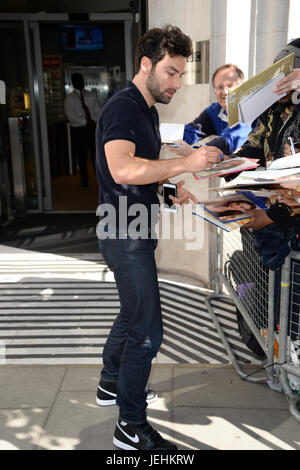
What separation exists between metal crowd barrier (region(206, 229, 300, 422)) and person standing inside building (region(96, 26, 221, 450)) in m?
0.83

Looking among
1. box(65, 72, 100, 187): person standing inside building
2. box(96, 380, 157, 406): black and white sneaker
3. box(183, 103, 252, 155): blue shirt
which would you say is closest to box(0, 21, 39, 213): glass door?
box(65, 72, 100, 187): person standing inside building

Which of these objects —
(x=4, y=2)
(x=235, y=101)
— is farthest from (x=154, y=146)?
(x=4, y=2)

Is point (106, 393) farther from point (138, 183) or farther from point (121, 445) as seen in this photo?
point (138, 183)

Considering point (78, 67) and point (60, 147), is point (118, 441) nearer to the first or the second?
point (60, 147)

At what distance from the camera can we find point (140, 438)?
9.18ft

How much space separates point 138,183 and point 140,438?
4.66 ft

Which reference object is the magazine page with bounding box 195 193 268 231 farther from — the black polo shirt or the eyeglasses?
the eyeglasses

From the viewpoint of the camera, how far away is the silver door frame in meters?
7.83

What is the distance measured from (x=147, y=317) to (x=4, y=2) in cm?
882

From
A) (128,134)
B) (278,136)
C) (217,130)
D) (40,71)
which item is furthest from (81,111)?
(128,134)

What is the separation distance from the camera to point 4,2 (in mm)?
9523

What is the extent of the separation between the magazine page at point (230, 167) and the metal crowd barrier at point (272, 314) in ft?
2.38

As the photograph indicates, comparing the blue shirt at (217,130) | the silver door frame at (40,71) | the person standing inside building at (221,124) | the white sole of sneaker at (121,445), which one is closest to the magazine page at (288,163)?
the person standing inside building at (221,124)

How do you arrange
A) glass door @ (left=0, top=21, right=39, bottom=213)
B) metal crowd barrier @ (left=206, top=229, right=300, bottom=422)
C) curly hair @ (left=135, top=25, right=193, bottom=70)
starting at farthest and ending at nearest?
1. glass door @ (left=0, top=21, right=39, bottom=213)
2. metal crowd barrier @ (left=206, top=229, right=300, bottom=422)
3. curly hair @ (left=135, top=25, right=193, bottom=70)
